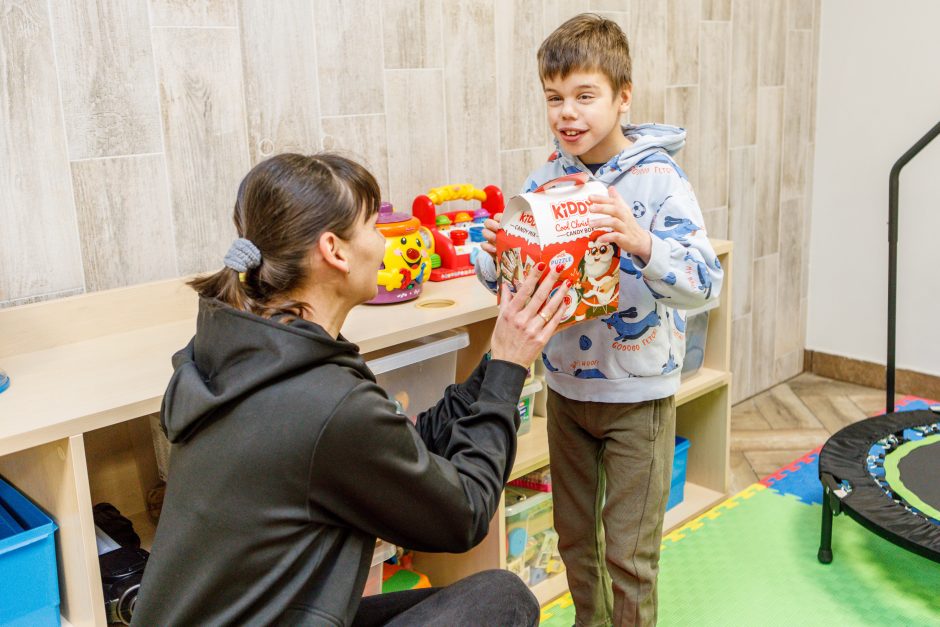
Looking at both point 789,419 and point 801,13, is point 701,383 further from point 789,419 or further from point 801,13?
point 801,13

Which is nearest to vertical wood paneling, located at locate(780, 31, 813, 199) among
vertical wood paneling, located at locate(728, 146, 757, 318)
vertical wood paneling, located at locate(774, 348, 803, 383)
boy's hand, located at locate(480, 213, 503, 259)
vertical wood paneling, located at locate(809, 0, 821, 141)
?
vertical wood paneling, located at locate(809, 0, 821, 141)

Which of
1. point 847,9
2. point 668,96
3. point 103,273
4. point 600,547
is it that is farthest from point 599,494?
point 847,9

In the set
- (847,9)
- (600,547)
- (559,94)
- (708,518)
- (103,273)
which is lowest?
(708,518)

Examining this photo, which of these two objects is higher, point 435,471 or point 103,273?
point 103,273

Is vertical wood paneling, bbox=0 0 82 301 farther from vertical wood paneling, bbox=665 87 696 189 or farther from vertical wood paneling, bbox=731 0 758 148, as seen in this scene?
vertical wood paneling, bbox=731 0 758 148

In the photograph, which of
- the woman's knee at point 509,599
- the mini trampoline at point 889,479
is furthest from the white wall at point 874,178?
the woman's knee at point 509,599

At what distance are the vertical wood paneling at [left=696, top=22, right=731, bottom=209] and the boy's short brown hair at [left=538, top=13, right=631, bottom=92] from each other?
4.66ft

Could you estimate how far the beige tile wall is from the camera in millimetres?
1621

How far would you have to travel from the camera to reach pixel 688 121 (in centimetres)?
286

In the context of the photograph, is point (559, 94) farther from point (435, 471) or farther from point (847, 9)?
point (847, 9)

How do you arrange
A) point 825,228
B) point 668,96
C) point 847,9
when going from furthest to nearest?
point 825,228
point 847,9
point 668,96

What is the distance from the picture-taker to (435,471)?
42.8 inches

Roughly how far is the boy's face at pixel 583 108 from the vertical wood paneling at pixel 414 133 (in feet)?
2.02

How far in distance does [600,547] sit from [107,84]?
126 cm
